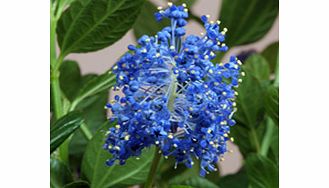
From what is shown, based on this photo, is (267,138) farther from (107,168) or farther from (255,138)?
(107,168)

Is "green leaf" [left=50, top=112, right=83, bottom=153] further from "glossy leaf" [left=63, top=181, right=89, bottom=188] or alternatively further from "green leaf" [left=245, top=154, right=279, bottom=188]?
"green leaf" [left=245, top=154, right=279, bottom=188]

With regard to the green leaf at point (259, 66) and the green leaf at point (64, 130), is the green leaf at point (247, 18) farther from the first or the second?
the green leaf at point (64, 130)

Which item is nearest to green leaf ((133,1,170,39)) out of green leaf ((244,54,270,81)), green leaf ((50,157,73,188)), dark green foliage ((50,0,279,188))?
dark green foliage ((50,0,279,188))

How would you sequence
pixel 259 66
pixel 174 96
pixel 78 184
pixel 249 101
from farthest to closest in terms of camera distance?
pixel 259 66
pixel 249 101
pixel 78 184
pixel 174 96

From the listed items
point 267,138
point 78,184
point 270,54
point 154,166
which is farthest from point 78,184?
point 270,54

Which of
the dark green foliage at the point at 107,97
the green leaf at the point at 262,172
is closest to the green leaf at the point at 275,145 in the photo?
the dark green foliage at the point at 107,97
